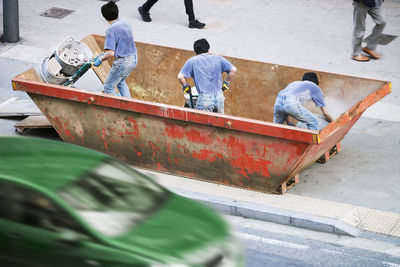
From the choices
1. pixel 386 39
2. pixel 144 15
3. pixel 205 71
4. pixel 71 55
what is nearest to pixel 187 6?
pixel 144 15

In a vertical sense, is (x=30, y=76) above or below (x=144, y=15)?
above

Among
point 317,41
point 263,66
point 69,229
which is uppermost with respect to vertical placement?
point 69,229

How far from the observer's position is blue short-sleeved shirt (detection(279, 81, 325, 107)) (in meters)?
9.66

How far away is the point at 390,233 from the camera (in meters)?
8.66

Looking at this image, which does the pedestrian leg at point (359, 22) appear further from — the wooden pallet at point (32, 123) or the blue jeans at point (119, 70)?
the wooden pallet at point (32, 123)

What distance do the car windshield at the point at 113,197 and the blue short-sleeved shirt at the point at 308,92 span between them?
2.92 m

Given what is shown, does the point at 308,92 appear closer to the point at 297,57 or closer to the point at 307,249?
the point at 307,249

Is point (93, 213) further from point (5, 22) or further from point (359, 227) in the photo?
point (5, 22)

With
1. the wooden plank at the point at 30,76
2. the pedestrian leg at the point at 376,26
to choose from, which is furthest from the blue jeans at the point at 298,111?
the pedestrian leg at the point at 376,26

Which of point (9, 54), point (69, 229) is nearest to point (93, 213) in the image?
point (69, 229)

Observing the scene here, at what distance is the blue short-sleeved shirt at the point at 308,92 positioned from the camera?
9.66 m

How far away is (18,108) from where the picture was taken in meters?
11.8

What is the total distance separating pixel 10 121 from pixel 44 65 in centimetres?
110

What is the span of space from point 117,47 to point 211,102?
1606mm
